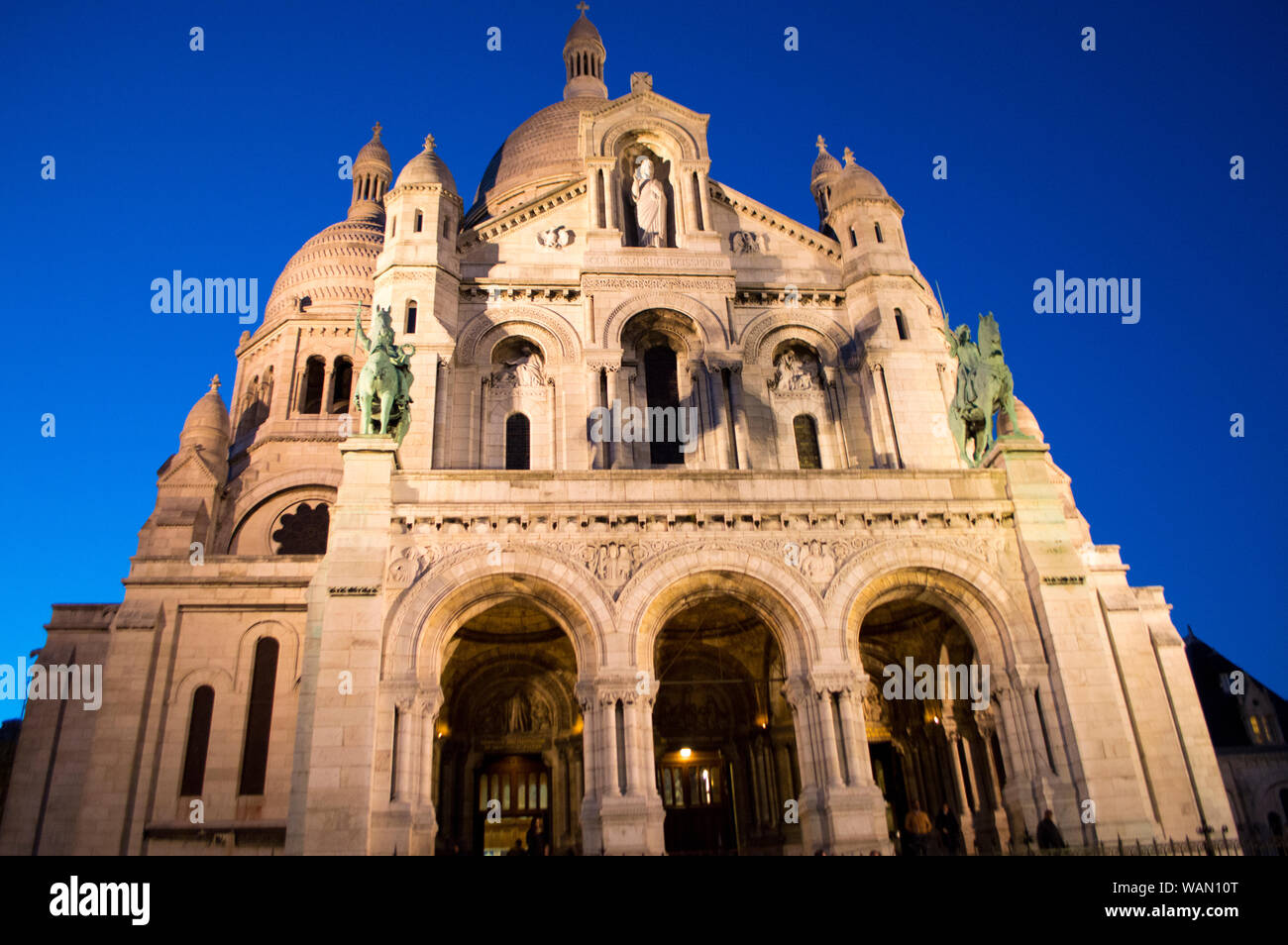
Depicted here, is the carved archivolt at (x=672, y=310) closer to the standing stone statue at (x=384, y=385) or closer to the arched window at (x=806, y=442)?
the arched window at (x=806, y=442)

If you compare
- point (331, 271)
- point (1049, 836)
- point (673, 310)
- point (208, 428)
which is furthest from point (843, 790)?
point (331, 271)

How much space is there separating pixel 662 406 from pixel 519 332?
15.6 feet

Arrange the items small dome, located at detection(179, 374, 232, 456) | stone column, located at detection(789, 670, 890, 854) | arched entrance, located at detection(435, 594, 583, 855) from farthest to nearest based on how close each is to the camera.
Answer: small dome, located at detection(179, 374, 232, 456), arched entrance, located at detection(435, 594, 583, 855), stone column, located at detection(789, 670, 890, 854)

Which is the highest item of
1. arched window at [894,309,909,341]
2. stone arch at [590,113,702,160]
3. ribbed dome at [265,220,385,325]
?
ribbed dome at [265,220,385,325]

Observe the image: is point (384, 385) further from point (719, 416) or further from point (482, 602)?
point (719, 416)

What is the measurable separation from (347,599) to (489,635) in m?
6.09

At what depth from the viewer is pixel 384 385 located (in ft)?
71.9

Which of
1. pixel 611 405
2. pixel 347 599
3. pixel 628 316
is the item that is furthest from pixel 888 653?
pixel 347 599

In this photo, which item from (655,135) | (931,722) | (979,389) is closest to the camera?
(979,389)

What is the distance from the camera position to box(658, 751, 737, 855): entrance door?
81.7ft

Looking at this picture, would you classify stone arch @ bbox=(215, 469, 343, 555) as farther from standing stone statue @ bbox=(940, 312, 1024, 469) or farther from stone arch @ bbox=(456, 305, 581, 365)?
standing stone statue @ bbox=(940, 312, 1024, 469)

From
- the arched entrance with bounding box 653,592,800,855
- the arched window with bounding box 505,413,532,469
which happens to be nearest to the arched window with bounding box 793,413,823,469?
the arched entrance with bounding box 653,592,800,855

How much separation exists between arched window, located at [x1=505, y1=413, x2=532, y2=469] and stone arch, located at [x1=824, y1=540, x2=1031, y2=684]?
10669mm

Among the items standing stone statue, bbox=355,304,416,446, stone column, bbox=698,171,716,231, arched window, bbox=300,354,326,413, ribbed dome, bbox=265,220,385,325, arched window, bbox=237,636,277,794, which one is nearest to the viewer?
standing stone statue, bbox=355,304,416,446
